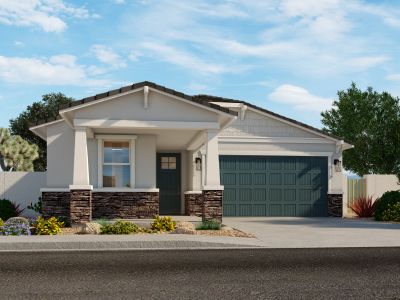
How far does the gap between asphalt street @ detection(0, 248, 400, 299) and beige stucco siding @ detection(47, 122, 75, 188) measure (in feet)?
30.7

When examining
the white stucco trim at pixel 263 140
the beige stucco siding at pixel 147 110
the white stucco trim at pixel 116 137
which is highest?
the beige stucco siding at pixel 147 110

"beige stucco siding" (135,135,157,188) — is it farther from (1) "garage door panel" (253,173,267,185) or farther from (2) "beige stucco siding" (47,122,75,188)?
(1) "garage door panel" (253,173,267,185)

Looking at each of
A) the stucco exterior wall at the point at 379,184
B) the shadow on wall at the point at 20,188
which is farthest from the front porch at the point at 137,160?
the stucco exterior wall at the point at 379,184

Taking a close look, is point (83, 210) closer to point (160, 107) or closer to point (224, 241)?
point (160, 107)

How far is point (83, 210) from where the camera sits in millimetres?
19219

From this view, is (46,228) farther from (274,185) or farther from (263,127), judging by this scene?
(263,127)

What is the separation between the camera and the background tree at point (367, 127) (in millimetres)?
44062

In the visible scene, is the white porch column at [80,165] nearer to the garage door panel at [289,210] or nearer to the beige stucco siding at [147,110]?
the beige stucco siding at [147,110]

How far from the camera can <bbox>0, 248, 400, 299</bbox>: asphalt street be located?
8.49m

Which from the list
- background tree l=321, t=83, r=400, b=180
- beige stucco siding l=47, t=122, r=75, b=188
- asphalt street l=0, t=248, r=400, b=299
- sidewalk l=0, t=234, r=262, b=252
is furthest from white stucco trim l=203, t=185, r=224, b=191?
background tree l=321, t=83, r=400, b=180

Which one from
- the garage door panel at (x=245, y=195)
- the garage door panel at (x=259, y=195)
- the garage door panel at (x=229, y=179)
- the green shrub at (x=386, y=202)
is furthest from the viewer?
the garage door panel at (x=259, y=195)

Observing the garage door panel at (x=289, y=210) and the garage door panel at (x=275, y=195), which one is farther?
the garage door panel at (x=289, y=210)

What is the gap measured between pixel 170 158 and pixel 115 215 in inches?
203

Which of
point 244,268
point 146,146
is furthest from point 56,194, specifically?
point 244,268
